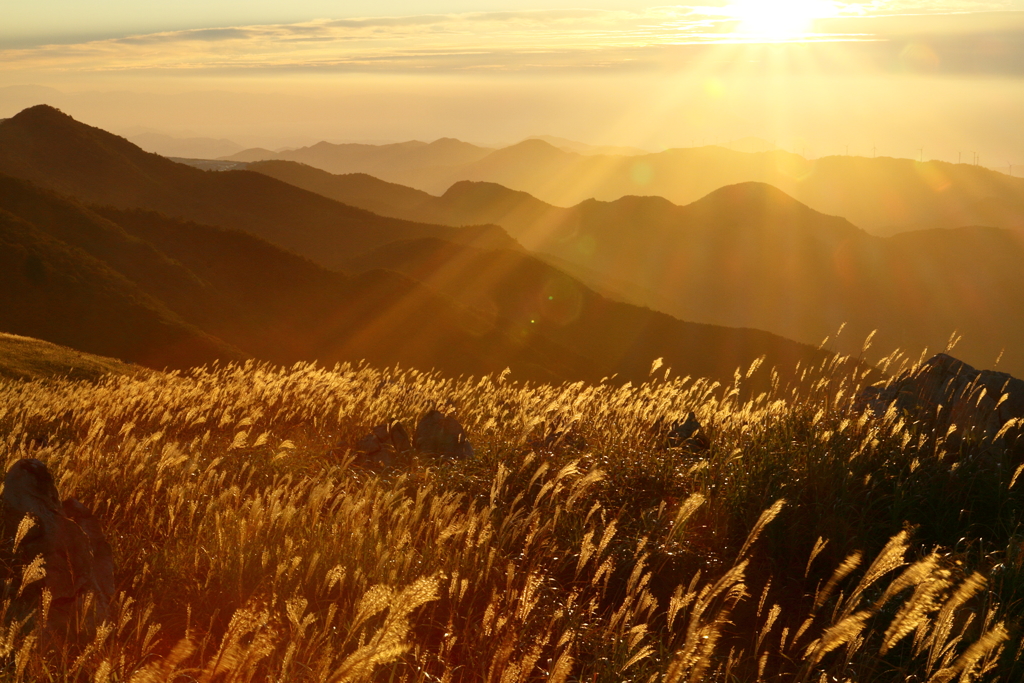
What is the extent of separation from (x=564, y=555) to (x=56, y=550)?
2.80 meters

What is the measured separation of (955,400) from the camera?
7.08 meters

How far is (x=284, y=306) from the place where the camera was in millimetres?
68375

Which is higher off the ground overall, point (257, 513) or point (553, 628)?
point (257, 513)

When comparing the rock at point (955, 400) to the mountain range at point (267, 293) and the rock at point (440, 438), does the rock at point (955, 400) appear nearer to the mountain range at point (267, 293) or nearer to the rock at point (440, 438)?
the rock at point (440, 438)

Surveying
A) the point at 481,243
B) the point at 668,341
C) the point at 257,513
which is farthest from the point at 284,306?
the point at 257,513

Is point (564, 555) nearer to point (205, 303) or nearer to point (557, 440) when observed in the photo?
point (557, 440)

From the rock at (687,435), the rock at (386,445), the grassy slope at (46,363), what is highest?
the rock at (687,435)

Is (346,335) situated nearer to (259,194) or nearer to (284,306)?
(284,306)

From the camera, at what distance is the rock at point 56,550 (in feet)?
11.6

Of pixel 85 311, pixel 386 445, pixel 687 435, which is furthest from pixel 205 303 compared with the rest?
pixel 687 435

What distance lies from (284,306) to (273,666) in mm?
68652

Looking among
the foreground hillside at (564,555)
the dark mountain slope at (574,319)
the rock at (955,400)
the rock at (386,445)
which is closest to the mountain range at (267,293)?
the dark mountain slope at (574,319)

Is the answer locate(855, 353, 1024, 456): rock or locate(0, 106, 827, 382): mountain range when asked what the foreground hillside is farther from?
locate(0, 106, 827, 382): mountain range

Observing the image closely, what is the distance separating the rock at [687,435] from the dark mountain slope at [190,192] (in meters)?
103
